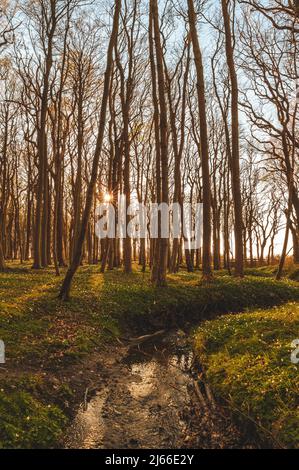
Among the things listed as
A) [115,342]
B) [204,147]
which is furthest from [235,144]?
[115,342]

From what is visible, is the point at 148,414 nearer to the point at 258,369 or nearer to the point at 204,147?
the point at 258,369

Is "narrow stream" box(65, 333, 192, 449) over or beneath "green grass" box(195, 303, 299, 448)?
beneath

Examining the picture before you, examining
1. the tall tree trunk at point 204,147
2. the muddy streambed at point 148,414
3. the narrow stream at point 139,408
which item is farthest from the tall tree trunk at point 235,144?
the muddy streambed at point 148,414

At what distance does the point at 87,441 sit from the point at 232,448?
6.68 feet

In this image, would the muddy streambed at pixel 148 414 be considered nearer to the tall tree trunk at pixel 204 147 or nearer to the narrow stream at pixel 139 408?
the narrow stream at pixel 139 408

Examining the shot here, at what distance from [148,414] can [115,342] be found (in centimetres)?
369

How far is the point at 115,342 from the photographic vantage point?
10172 millimetres

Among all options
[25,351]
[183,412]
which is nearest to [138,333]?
[25,351]

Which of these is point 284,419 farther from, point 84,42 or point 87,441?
point 84,42

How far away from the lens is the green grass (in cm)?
546

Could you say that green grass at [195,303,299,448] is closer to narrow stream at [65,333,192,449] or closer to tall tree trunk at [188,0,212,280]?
narrow stream at [65,333,192,449]

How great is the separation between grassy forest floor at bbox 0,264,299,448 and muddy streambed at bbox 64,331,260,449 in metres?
0.33

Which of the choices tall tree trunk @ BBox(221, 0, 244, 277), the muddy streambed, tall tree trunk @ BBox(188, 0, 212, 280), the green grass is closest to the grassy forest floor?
the green grass

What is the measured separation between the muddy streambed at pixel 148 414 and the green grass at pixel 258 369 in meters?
0.39
